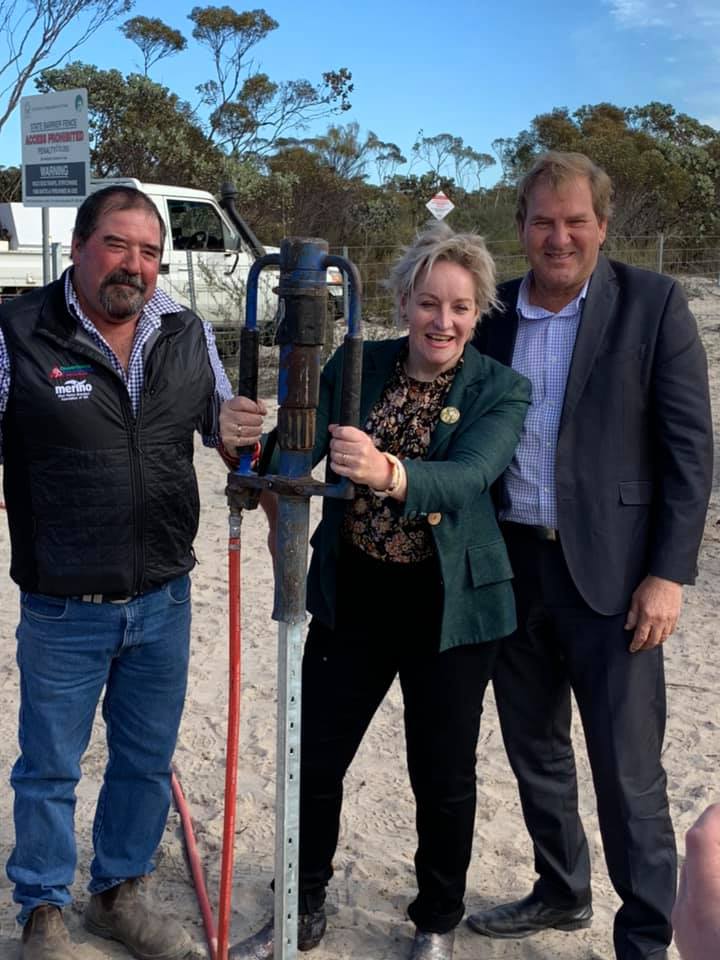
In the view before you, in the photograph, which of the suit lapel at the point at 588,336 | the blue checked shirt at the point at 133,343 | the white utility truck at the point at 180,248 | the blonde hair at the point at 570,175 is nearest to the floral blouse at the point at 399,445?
the suit lapel at the point at 588,336

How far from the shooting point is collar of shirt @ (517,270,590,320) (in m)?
2.64

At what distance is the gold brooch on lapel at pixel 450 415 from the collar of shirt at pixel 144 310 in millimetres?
737

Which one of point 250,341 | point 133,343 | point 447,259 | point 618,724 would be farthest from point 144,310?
point 618,724

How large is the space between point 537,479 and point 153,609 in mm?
999

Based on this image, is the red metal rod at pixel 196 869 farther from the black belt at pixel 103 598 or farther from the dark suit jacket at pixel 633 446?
the dark suit jacket at pixel 633 446

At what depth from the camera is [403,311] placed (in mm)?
2436

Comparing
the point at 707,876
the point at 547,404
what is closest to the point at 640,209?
the point at 547,404

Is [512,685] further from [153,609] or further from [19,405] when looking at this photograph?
[19,405]

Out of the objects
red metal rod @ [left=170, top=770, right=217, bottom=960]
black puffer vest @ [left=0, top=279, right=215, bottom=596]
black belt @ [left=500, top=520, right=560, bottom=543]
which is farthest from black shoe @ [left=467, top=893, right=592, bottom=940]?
black puffer vest @ [left=0, top=279, right=215, bottom=596]

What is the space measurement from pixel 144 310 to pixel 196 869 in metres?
1.62

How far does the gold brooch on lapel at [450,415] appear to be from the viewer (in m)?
2.39

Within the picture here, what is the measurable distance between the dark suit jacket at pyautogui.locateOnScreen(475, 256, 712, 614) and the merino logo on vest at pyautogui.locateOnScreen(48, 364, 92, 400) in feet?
3.71

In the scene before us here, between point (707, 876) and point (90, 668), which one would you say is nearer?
point (707, 876)

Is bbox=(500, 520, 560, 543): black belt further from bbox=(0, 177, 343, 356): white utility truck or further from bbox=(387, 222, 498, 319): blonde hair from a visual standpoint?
bbox=(0, 177, 343, 356): white utility truck
